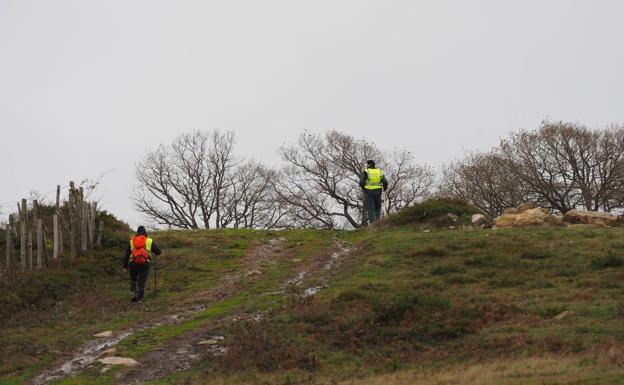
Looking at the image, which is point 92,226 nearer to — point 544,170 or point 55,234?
point 55,234

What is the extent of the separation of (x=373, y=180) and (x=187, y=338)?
42.0 feet

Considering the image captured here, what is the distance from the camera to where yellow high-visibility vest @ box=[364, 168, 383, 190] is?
81.1 feet

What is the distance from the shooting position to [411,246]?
20297mm

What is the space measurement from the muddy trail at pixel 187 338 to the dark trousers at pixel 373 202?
4.57 m

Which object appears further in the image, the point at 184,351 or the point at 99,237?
the point at 99,237

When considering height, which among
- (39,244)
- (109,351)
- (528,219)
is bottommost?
(109,351)

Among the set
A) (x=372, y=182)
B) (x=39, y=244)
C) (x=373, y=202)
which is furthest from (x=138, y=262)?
(x=373, y=202)

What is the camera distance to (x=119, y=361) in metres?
11.8

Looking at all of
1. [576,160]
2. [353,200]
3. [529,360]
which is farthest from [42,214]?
[576,160]

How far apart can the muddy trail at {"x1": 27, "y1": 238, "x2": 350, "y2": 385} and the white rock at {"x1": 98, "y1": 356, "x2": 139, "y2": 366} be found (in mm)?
93

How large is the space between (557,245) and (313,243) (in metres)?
9.03

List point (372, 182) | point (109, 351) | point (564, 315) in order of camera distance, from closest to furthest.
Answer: point (109, 351)
point (564, 315)
point (372, 182)

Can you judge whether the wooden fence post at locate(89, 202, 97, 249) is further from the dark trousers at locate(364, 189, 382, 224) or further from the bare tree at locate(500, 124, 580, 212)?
the bare tree at locate(500, 124, 580, 212)

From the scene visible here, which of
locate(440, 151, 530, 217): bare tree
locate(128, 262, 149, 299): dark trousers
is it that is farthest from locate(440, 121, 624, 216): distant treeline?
locate(128, 262, 149, 299): dark trousers
